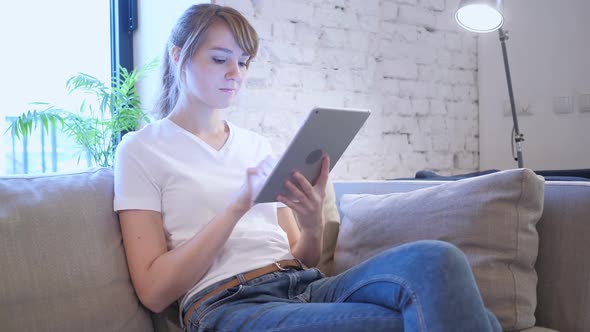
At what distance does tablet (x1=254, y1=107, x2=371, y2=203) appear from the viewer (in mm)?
1161

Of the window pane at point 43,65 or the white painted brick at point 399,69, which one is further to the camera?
the white painted brick at point 399,69

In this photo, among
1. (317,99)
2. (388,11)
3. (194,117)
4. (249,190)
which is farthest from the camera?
(388,11)

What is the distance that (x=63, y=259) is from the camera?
1273 mm

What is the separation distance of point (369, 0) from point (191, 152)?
164 centimetres

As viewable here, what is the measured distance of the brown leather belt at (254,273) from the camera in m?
1.30

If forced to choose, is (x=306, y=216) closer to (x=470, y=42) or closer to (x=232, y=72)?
(x=232, y=72)

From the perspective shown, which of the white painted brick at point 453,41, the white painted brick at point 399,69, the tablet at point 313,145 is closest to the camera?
the tablet at point 313,145

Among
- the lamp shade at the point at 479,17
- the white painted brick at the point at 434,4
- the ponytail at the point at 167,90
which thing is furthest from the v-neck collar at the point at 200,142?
the white painted brick at the point at 434,4

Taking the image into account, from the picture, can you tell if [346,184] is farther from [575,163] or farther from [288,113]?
[575,163]

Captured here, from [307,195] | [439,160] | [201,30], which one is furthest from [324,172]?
[439,160]

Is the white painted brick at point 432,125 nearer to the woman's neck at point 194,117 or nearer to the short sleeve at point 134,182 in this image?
the woman's neck at point 194,117

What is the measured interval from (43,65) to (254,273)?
5.01 ft

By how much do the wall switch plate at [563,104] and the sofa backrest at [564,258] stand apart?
1512 mm

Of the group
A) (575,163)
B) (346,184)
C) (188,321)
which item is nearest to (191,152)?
(188,321)
